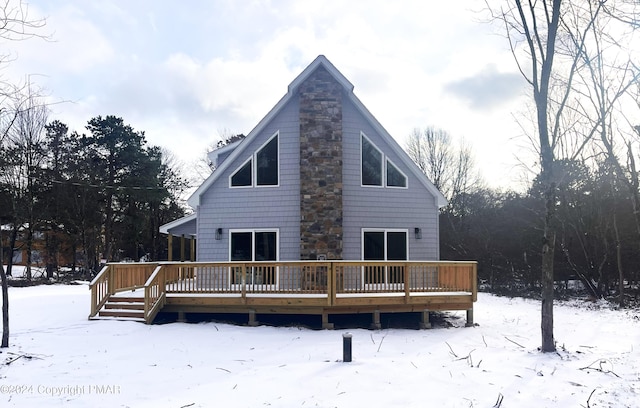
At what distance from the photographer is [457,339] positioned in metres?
9.19

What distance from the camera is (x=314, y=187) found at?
1228 cm

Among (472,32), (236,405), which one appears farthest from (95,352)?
(472,32)

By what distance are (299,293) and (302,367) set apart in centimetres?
364

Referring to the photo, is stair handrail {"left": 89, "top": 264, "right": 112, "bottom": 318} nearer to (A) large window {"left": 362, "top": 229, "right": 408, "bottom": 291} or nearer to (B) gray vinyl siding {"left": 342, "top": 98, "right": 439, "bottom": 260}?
(B) gray vinyl siding {"left": 342, "top": 98, "right": 439, "bottom": 260}

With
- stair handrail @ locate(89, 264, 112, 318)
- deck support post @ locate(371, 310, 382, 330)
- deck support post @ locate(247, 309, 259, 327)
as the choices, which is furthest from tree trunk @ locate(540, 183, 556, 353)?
stair handrail @ locate(89, 264, 112, 318)

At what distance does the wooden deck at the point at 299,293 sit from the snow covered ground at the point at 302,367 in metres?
0.51

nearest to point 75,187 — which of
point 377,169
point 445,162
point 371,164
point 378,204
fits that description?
point 371,164

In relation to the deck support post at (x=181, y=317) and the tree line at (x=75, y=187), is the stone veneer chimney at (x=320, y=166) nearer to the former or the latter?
the deck support post at (x=181, y=317)

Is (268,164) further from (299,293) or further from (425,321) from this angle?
(425,321)

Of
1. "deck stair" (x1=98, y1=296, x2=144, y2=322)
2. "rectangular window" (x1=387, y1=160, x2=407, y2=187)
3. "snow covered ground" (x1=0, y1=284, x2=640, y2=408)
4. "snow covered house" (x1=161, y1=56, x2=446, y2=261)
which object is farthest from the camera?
"rectangular window" (x1=387, y1=160, x2=407, y2=187)

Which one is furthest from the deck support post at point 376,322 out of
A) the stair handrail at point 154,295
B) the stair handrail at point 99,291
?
the stair handrail at point 99,291

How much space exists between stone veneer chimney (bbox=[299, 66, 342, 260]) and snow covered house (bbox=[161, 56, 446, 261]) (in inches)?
1.1

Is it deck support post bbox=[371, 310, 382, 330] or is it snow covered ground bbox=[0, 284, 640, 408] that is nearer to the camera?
snow covered ground bbox=[0, 284, 640, 408]

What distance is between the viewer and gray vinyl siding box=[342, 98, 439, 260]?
41.3 ft
